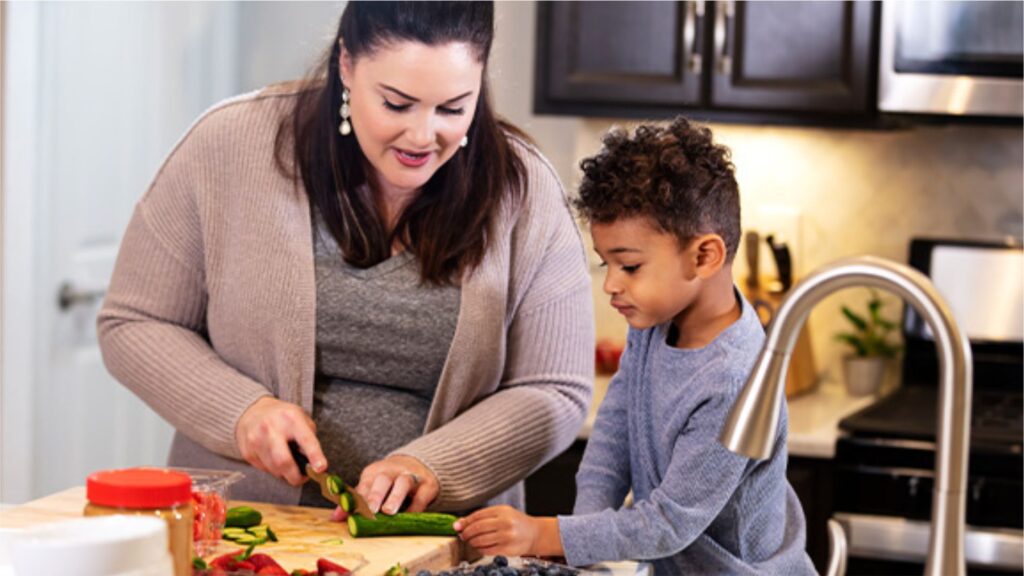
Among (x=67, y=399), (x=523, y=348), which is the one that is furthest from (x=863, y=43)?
(x=67, y=399)

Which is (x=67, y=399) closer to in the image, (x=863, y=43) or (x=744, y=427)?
(x=863, y=43)

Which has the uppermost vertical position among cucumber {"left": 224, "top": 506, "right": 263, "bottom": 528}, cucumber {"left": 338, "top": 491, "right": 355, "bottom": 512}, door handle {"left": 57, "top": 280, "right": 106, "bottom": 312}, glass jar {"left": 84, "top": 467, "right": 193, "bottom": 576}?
glass jar {"left": 84, "top": 467, "right": 193, "bottom": 576}

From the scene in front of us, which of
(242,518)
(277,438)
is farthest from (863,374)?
(242,518)

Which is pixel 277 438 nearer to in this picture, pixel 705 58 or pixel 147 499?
pixel 147 499

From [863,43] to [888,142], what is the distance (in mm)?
421

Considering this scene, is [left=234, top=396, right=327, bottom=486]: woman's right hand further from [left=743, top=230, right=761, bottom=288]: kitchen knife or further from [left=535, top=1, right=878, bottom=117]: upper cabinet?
[left=743, top=230, right=761, bottom=288]: kitchen knife

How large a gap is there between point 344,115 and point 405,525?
2.02 feet

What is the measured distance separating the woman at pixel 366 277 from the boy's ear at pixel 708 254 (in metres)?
0.35

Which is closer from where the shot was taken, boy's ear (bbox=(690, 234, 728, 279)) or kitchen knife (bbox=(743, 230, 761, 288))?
boy's ear (bbox=(690, 234, 728, 279))

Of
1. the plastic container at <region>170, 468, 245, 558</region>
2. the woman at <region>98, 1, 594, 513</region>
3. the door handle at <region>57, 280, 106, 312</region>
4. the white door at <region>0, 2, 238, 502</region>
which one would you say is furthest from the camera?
the door handle at <region>57, 280, 106, 312</region>

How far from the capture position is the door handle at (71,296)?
3.74 meters

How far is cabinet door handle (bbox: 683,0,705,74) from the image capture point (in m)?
3.32

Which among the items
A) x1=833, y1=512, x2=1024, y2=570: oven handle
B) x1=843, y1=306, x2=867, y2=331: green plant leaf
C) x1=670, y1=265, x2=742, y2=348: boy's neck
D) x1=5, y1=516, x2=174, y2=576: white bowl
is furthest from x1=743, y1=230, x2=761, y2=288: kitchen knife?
x1=5, y1=516, x2=174, y2=576: white bowl

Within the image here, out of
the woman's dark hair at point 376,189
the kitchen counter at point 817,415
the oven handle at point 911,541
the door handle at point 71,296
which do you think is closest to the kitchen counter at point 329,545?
the woman's dark hair at point 376,189
